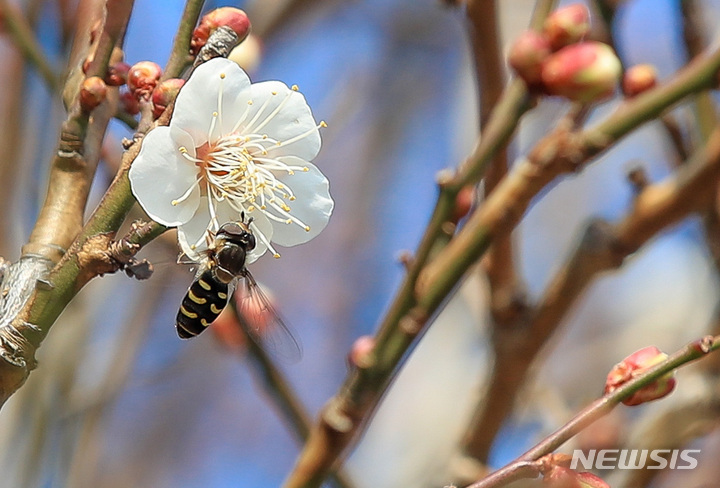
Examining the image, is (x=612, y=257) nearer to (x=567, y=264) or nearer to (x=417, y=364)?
(x=567, y=264)

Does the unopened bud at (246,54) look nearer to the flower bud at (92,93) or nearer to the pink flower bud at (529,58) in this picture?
the pink flower bud at (529,58)

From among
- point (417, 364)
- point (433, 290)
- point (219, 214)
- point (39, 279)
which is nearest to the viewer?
point (39, 279)

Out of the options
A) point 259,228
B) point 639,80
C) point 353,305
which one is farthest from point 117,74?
point 353,305

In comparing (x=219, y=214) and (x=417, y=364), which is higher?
(x=219, y=214)

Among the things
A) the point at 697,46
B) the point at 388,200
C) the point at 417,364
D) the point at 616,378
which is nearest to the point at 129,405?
the point at 417,364

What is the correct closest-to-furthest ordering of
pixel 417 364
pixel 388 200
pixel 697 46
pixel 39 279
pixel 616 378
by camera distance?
pixel 39 279 < pixel 616 378 < pixel 697 46 < pixel 417 364 < pixel 388 200

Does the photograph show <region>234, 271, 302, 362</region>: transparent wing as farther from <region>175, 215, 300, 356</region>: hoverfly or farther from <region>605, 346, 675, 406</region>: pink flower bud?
<region>605, 346, 675, 406</region>: pink flower bud
